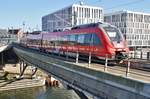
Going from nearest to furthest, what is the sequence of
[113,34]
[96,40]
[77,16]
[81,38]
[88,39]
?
[113,34], [96,40], [88,39], [81,38], [77,16]

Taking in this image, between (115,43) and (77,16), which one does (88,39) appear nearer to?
(115,43)

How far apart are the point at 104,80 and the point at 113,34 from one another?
9.95 m

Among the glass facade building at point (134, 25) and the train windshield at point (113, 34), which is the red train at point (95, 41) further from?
the glass facade building at point (134, 25)

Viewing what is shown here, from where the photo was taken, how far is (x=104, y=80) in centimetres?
1897

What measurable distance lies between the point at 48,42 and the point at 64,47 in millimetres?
8695

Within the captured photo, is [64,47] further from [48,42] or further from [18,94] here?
[18,94]

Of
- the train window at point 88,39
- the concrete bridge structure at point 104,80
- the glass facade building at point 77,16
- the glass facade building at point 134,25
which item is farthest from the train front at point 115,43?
the glass facade building at point 134,25

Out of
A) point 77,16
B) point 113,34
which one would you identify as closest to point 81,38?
point 113,34

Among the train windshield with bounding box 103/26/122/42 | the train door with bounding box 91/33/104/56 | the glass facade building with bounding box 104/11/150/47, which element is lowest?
the train door with bounding box 91/33/104/56

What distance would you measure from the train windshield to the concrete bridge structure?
456cm

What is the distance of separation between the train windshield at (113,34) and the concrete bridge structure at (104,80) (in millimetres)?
4562

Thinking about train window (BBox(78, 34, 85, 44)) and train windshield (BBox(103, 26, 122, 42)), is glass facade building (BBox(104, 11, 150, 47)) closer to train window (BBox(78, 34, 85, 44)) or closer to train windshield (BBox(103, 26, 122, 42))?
train window (BBox(78, 34, 85, 44))

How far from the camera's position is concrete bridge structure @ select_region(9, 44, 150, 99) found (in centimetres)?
1574

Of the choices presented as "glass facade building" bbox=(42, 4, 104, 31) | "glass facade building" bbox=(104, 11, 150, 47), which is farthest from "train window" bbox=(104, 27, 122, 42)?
"glass facade building" bbox=(104, 11, 150, 47)
